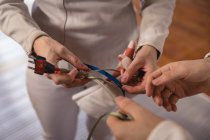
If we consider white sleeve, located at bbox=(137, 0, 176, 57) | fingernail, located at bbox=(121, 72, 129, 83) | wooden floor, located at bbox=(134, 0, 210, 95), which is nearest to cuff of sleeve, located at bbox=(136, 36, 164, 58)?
white sleeve, located at bbox=(137, 0, 176, 57)

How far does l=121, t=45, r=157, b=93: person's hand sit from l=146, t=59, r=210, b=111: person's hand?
0.10 ft

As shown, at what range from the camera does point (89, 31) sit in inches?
29.7

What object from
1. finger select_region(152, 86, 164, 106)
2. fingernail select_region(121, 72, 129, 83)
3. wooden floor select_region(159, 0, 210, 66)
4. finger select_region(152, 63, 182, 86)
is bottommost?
wooden floor select_region(159, 0, 210, 66)

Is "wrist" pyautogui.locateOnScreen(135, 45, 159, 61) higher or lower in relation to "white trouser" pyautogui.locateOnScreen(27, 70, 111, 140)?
higher

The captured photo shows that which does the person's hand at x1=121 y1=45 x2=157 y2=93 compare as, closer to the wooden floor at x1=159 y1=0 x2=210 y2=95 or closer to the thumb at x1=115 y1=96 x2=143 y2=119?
the thumb at x1=115 y1=96 x2=143 y2=119

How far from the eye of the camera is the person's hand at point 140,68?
71 cm

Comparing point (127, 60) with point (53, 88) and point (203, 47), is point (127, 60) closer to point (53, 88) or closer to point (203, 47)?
point (53, 88)

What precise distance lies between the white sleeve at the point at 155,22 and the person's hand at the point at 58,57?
20 cm

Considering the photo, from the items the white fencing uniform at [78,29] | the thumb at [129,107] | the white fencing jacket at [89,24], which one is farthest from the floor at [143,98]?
the thumb at [129,107]

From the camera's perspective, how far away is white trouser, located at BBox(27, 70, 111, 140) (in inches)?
32.1

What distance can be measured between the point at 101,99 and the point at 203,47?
126 cm

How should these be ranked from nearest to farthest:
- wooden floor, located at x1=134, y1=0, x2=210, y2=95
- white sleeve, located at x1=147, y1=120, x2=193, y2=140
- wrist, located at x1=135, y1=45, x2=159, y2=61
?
white sleeve, located at x1=147, y1=120, x2=193, y2=140 < wrist, located at x1=135, y1=45, x2=159, y2=61 < wooden floor, located at x1=134, y1=0, x2=210, y2=95

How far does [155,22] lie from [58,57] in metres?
0.29

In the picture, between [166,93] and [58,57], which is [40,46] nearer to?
[58,57]
